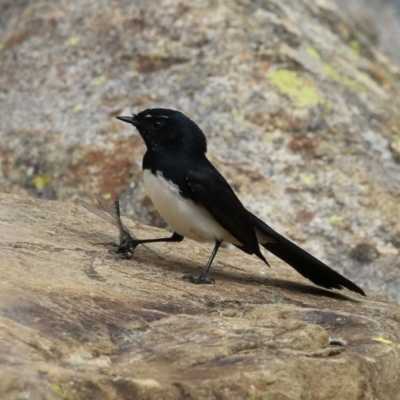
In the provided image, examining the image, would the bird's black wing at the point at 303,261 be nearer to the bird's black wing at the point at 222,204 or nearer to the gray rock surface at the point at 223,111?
the bird's black wing at the point at 222,204

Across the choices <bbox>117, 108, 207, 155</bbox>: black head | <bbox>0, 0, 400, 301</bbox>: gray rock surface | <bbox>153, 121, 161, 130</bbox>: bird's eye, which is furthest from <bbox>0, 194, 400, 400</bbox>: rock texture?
<bbox>0, 0, 400, 301</bbox>: gray rock surface

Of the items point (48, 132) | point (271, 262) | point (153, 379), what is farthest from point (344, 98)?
point (153, 379)

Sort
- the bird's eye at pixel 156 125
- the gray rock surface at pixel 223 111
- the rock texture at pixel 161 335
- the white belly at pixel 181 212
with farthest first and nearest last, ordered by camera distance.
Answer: the gray rock surface at pixel 223 111
the bird's eye at pixel 156 125
the white belly at pixel 181 212
the rock texture at pixel 161 335

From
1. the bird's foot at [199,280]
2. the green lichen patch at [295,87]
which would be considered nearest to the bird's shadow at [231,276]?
the bird's foot at [199,280]

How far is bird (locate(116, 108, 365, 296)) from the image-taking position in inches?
237

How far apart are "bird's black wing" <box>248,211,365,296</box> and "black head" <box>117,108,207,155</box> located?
0.72m

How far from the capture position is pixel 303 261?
650cm

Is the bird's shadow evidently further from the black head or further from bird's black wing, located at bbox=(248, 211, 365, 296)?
the black head

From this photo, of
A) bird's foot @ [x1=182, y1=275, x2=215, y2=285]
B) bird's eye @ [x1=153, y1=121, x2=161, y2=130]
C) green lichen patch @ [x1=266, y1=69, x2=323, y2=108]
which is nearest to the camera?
bird's foot @ [x1=182, y1=275, x2=215, y2=285]

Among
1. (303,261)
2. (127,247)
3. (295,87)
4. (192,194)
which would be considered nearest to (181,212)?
(192,194)

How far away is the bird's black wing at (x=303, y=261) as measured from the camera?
634 centimetres

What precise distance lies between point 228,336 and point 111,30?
231 inches

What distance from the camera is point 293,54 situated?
913 centimetres

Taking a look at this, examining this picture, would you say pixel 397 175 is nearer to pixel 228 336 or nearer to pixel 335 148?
pixel 335 148
